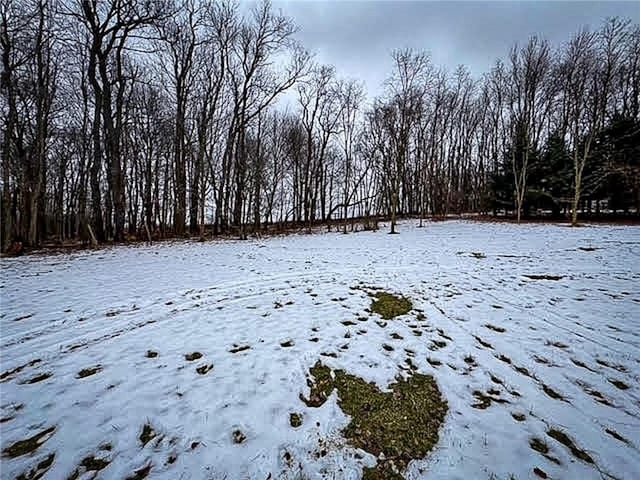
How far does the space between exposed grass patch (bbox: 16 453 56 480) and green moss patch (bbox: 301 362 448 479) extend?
6.73ft

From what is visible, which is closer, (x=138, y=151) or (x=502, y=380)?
(x=502, y=380)

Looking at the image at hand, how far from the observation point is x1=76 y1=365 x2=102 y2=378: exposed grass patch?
10.3 ft

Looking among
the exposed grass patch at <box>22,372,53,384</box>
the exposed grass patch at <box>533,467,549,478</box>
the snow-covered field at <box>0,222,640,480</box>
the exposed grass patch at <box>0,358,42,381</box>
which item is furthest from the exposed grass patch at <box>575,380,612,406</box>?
the exposed grass patch at <box>0,358,42,381</box>

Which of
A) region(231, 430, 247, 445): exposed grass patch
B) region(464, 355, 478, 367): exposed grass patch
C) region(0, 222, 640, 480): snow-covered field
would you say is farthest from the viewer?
region(464, 355, 478, 367): exposed grass patch

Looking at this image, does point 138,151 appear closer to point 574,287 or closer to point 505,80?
point 574,287

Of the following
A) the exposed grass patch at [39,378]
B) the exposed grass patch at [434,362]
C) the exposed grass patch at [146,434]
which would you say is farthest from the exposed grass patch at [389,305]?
the exposed grass patch at [39,378]

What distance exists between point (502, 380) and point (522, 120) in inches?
1105

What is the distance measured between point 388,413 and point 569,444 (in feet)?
4.82

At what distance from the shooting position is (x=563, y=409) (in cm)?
262

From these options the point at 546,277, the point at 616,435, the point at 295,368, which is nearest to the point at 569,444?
the point at 616,435

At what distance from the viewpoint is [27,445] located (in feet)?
7.14

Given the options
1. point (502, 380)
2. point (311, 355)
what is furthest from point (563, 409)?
point (311, 355)

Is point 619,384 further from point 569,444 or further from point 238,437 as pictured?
point 238,437

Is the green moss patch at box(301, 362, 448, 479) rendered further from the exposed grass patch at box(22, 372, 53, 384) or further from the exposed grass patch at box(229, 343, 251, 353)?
the exposed grass patch at box(22, 372, 53, 384)
